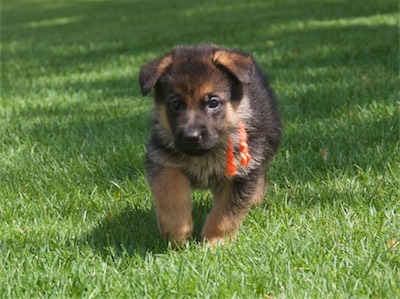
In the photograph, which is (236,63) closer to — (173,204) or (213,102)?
(213,102)

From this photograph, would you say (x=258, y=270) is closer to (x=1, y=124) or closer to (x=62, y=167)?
(x=62, y=167)

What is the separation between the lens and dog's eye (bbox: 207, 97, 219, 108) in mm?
3992

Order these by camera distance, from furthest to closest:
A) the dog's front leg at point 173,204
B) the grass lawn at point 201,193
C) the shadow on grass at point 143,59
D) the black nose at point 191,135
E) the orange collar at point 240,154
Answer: the shadow on grass at point 143,59 → the orange collar at point 240,154 → the dog's front leg at point 173,204 → the black nose at point 191,135 → the grass lawn at point 201,193

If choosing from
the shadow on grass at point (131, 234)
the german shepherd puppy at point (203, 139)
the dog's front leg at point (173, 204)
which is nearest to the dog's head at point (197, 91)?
the german shepherd puppy at point (203, 139)

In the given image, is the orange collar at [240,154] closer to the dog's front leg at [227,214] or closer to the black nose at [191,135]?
the dog's front leg at [227,214]

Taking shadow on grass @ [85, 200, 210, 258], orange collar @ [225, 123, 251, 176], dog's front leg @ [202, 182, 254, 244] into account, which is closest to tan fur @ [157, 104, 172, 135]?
orange collar @ [225, 123, 251, 176]

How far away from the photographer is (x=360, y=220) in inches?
155

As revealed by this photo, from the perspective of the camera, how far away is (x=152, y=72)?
13.4ft

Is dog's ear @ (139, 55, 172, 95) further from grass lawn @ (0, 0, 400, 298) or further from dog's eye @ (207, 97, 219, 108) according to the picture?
grass lawn @ (0, 0, 400, 298)

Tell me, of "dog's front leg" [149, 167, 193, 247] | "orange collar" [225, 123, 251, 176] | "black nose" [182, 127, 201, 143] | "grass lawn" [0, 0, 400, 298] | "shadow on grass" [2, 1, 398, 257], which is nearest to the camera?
"grass lawn" [0, 0, 400, 298]

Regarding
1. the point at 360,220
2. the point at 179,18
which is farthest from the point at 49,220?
the point at 179,18

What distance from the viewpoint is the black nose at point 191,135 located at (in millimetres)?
3785

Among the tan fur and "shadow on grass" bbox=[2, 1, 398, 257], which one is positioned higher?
the tan fur

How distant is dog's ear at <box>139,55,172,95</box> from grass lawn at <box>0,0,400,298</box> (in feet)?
2.64
